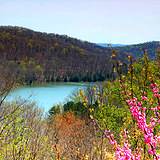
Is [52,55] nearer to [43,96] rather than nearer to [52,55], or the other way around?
[52,55]

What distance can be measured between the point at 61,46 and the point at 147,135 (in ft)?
388

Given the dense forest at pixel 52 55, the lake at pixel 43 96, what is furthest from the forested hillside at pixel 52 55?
the lake at pixel 43 96

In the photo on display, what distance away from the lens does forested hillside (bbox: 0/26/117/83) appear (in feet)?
330

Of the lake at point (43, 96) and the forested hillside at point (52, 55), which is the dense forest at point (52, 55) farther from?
the lake at point (43, 96)

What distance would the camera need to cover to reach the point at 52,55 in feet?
384

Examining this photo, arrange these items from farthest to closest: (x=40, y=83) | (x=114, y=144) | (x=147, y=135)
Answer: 1. (x=40, y=83)
2. (x=114, y=144)
3. (x=147, y=135)

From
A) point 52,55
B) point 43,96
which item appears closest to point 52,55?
point 52,55

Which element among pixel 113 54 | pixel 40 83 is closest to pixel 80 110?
pixel 113 54

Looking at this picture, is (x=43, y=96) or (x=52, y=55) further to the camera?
(x=52, y=55)

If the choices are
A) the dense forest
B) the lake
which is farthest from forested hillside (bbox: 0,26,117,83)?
the lake

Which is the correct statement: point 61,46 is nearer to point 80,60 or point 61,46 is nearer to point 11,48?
point 80,60

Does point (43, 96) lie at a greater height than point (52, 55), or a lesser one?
lesser

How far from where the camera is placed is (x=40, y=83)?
290 ft

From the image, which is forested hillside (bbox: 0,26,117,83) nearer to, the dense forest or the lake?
the dense forest
